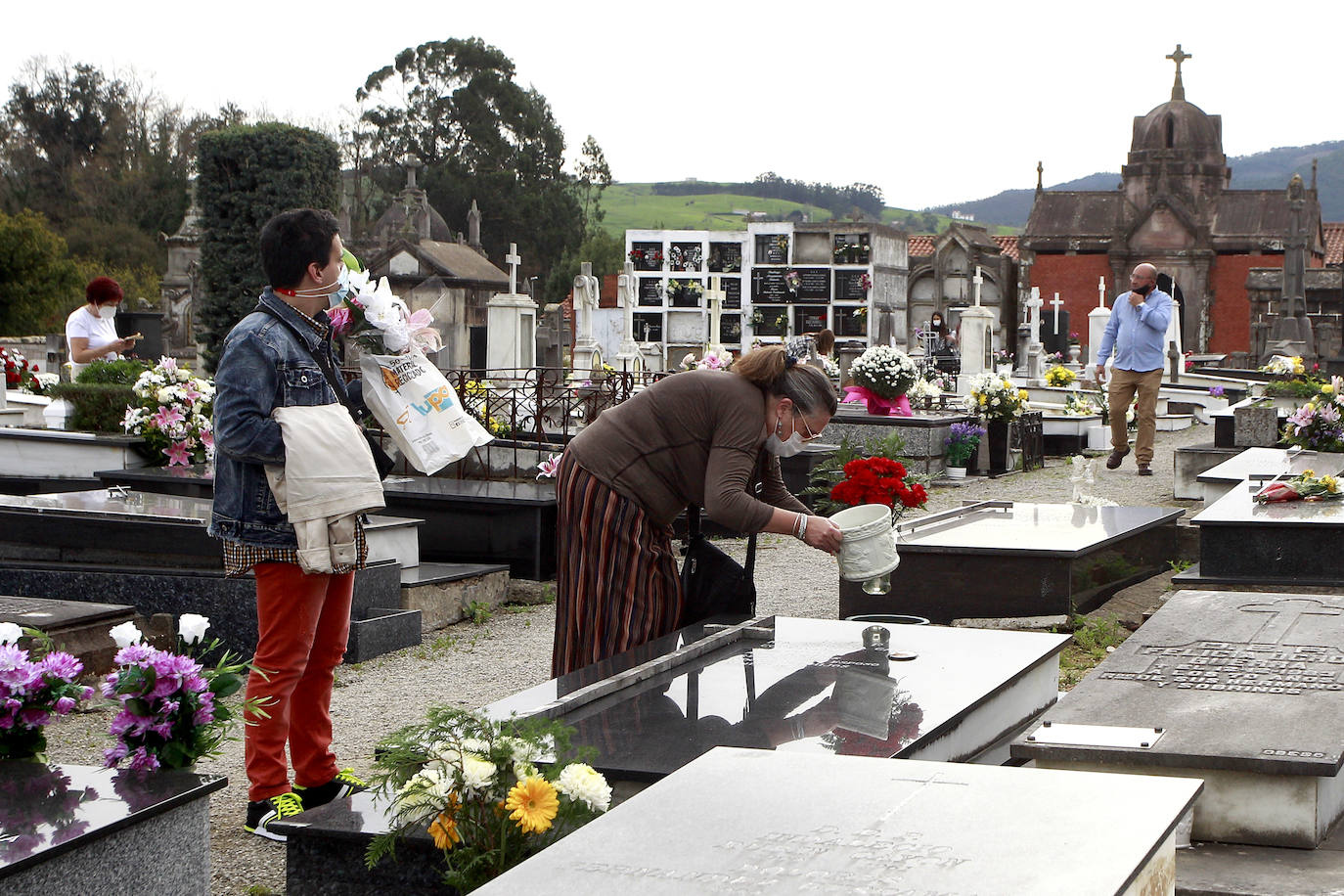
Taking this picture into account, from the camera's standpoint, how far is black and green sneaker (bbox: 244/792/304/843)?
3.67 metres

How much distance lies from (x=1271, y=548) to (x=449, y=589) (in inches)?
152

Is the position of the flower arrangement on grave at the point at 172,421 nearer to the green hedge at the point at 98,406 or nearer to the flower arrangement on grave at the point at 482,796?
the green hedge at the point at 98,406

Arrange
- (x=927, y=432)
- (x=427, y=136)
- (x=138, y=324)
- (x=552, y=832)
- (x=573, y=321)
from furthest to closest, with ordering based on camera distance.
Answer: (x=427, y=136)
(x=573, y=321)
(x=138, y=324)
(x=927, y=432)
(x=552, y=832)

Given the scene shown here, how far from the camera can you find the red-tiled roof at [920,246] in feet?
145

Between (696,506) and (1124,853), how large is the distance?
2449mm

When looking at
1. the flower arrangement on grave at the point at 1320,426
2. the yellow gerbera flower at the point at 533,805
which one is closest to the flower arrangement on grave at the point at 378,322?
the yellow gerbera flower at the point at 533,805

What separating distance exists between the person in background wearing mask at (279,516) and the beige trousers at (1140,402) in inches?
360

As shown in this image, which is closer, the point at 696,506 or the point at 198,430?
the point at 696,506

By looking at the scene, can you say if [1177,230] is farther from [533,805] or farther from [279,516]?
[533,805]

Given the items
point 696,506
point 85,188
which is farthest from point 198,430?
point 85,188

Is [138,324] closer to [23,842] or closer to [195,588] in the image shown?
[195,588]

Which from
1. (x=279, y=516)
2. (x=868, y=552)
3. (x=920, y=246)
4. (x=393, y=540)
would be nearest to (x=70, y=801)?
(x=279, y=516)

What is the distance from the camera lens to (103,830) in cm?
281

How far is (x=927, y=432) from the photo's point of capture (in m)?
13.7
